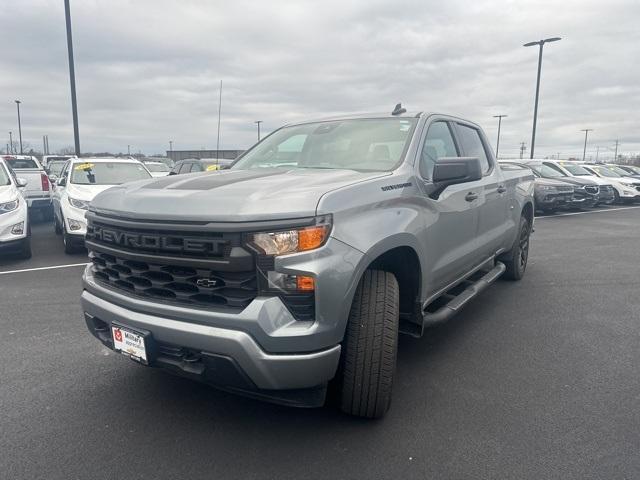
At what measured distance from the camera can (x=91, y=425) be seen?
2.74 m

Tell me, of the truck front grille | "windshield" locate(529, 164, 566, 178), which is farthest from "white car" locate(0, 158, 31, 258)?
"windshield" locate(529, 164, 566, 178)

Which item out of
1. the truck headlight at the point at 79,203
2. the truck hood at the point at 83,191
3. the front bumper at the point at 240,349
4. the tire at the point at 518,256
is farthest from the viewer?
the truck hood at the point at 83,191

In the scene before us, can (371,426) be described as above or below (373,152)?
below

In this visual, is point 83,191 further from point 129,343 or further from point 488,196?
point 488,196

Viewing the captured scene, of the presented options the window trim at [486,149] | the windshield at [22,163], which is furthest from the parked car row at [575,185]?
the windshield at [22,163]

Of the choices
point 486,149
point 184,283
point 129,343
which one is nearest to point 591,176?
point 486,149

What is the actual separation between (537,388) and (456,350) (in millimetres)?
743

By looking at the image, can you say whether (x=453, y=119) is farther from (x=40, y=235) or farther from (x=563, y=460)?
(x=40, y=235)

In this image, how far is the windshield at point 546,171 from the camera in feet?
50.1

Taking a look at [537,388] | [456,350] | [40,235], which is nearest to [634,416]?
[537,388]

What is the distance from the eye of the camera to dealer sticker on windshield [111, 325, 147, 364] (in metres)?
2.44

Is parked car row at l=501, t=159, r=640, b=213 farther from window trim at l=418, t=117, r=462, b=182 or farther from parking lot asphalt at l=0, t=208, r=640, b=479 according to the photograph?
parking lot asphalt at l=0, t=208, r=640, b=479

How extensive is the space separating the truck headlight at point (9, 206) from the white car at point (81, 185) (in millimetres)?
670

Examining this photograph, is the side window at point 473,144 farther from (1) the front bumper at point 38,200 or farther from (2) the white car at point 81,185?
(1) the front bumper at point 38,200
